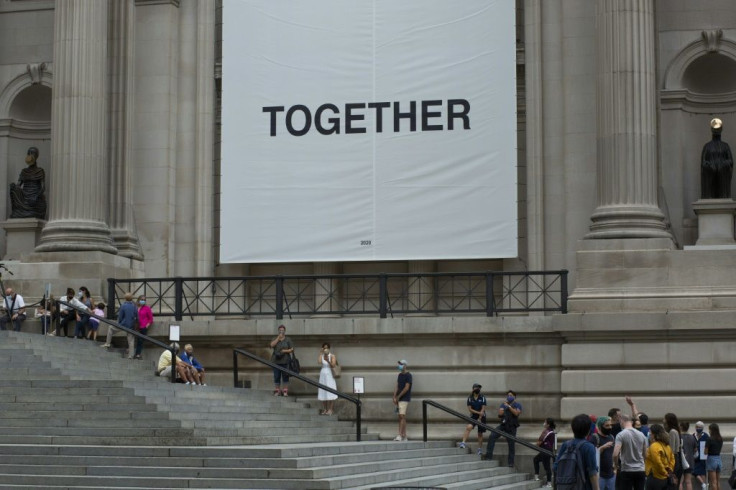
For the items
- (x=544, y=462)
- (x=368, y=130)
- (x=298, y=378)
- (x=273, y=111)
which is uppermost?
(x=273, y=111)

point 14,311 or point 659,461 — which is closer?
point 659,461

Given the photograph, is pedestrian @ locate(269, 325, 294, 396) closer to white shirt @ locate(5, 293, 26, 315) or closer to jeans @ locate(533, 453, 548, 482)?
jeans @ locate(533, 453, 548, 482)

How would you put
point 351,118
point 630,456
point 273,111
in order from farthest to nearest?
point 273,111, point 351,118, point 630,456

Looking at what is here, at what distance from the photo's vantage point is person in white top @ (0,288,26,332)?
34188mm

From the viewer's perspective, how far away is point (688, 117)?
121ft

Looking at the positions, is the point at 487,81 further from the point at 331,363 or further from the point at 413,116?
the point at 331,363

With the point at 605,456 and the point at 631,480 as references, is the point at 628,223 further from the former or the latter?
the point at 631,480

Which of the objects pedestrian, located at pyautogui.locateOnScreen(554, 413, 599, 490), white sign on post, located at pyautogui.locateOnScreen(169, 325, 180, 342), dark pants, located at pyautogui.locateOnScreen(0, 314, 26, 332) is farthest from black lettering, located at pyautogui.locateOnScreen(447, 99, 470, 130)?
pedestrian, located at pyautogui.locateOnScreen(554, 413, 599, 490)

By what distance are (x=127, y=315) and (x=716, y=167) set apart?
46.6ft

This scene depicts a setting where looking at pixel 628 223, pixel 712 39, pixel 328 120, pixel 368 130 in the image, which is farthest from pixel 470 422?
pixel 712 39

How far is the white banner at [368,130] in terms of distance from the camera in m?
36.7

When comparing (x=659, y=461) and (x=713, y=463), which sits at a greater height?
(x=659, y=461)

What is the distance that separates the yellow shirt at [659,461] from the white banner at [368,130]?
1433cm

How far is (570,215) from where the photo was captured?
36.1 meters
